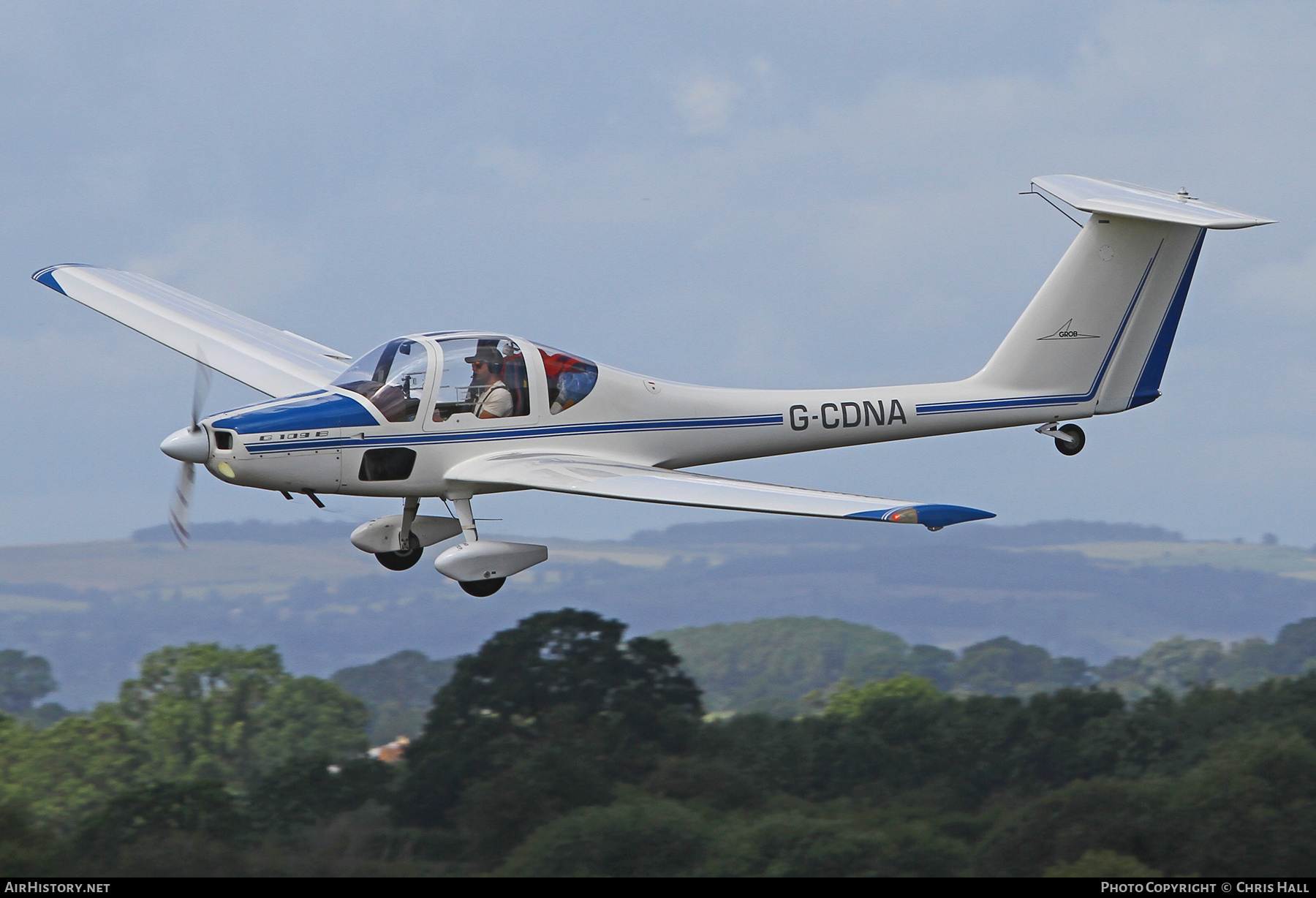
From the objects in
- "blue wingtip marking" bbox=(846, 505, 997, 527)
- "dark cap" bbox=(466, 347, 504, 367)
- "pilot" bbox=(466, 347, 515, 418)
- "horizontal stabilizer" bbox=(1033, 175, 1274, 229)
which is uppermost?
"horizontal stabilizer" bbox=(1033, 175, 1274, 229)

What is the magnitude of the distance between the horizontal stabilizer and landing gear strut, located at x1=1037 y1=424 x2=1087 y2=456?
110 inches

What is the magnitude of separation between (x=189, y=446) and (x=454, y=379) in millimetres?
2822

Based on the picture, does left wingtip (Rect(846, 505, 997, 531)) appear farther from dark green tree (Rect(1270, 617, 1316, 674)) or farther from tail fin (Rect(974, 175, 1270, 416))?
dark green tree (Rect(1270, 617, 1316, 674))

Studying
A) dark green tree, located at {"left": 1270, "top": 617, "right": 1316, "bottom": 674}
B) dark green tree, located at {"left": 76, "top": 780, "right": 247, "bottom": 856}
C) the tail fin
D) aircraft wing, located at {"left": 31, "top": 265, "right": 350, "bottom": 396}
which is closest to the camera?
the tail fin

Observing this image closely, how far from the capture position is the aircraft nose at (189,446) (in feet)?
46.5

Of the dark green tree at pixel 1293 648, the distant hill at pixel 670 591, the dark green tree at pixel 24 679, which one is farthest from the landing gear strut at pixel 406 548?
the dark green tree at pixel 24 679

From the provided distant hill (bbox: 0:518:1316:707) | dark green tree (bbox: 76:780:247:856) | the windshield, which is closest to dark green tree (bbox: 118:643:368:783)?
dark green tree (bbox: 76:780:247:856)

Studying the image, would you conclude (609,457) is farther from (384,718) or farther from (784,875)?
(384,718)

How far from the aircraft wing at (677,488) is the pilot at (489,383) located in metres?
0.51

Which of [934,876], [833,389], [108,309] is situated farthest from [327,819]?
[833,389]

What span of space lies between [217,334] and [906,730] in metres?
50.1

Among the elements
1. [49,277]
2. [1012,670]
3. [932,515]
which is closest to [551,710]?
[49,277]

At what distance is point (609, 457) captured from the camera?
51.8 ft

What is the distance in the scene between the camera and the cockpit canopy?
14.8 m
